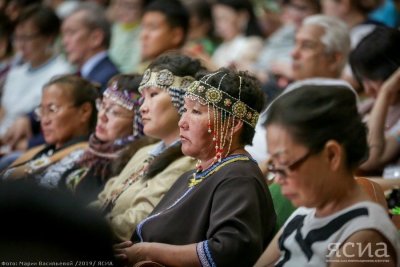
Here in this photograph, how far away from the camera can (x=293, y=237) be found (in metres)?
2.79

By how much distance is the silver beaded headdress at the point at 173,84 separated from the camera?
391cm

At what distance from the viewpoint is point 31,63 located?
22.8 ft

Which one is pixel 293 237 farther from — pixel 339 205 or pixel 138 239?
pixel 138 239

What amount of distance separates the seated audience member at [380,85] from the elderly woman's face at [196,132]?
3.72ft

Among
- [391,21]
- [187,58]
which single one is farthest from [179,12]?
[187,58]

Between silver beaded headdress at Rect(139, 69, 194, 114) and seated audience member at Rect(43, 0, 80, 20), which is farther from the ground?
silver beaded headdress at Rect(139, 69, 194, 114)

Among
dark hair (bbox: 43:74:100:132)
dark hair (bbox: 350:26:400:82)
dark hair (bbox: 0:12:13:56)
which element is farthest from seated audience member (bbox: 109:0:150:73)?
dark hair (bbox: 350:26:400:82)

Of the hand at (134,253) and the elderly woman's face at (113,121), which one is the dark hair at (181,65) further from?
the hand at (134,253)

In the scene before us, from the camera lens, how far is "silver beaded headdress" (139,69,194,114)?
391 centimetres

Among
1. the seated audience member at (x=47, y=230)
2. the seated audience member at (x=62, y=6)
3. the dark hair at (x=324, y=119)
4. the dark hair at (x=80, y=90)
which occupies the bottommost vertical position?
the seated audience member at (x=62, y=6)

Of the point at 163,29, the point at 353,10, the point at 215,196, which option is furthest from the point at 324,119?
the point at 163,29

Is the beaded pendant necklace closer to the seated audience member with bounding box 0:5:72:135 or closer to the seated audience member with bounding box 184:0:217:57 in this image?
the seated audience member with bounding box 0:5:72:135

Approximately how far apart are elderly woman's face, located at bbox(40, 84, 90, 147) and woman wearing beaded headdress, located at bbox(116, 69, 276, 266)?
147cm

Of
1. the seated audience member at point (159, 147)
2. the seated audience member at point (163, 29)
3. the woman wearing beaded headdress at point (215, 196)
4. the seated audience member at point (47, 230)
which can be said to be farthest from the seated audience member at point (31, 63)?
the seated audience member at point (47, 230)
